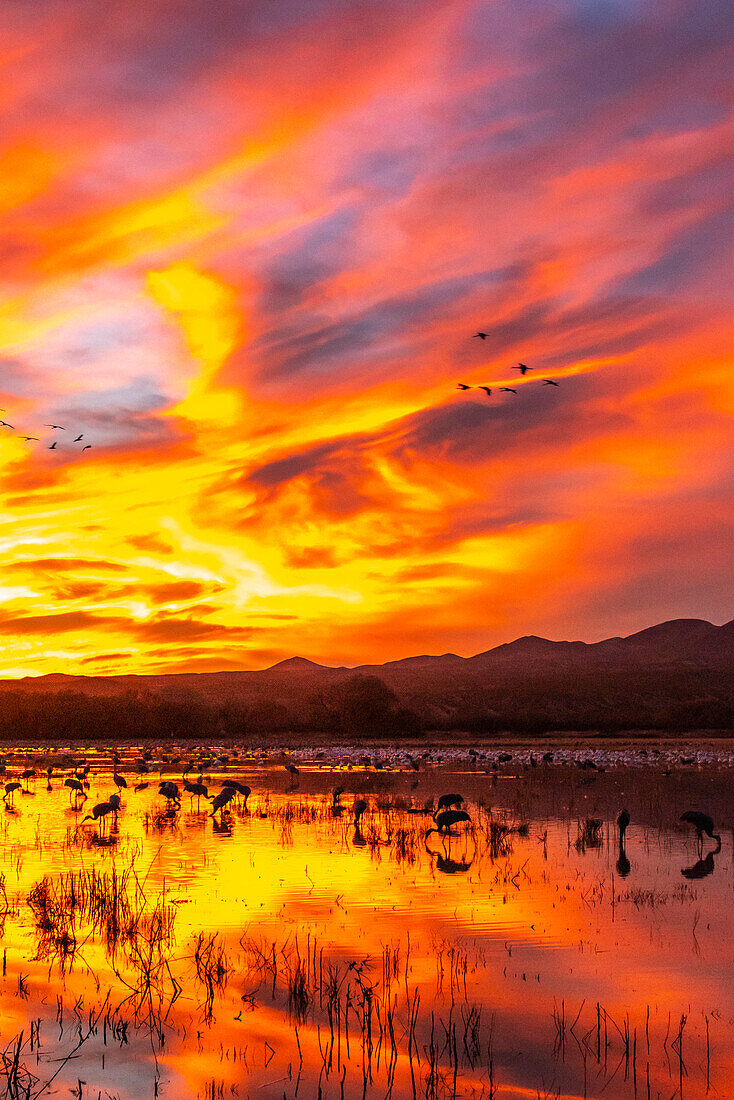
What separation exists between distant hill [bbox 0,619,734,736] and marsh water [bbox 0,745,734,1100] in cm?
5037

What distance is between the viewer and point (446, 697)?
4668 inches

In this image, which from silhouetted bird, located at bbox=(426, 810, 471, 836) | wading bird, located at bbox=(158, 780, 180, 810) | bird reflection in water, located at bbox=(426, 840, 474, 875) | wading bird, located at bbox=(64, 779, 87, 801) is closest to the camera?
bird reflection in water, located at bbox=(426, 840, 474, 875)

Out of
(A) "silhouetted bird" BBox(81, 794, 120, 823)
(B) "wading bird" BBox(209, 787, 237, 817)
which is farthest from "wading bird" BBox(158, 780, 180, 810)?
(A) "silhouetted bird" BBox(81, 794, 120, 823)

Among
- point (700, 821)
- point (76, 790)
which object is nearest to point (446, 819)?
point (700, 821)

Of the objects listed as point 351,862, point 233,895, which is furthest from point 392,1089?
point 351,862

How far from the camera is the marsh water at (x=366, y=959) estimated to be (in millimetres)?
7980

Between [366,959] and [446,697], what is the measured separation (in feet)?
356

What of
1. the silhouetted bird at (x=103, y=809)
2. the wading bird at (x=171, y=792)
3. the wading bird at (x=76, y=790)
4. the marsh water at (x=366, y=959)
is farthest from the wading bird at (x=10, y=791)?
the marsh water at (x=366, y=959)

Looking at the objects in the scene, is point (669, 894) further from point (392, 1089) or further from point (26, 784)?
point (26, 784)

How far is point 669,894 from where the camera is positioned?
14922 mm

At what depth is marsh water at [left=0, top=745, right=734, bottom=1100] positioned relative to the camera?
7980 mm

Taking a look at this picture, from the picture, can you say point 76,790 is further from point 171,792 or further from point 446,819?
point 446,819

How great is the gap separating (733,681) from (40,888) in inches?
4731

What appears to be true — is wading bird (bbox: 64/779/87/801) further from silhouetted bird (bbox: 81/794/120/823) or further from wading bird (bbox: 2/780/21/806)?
silhouetted bird (bbox: 81/794/120/823)
